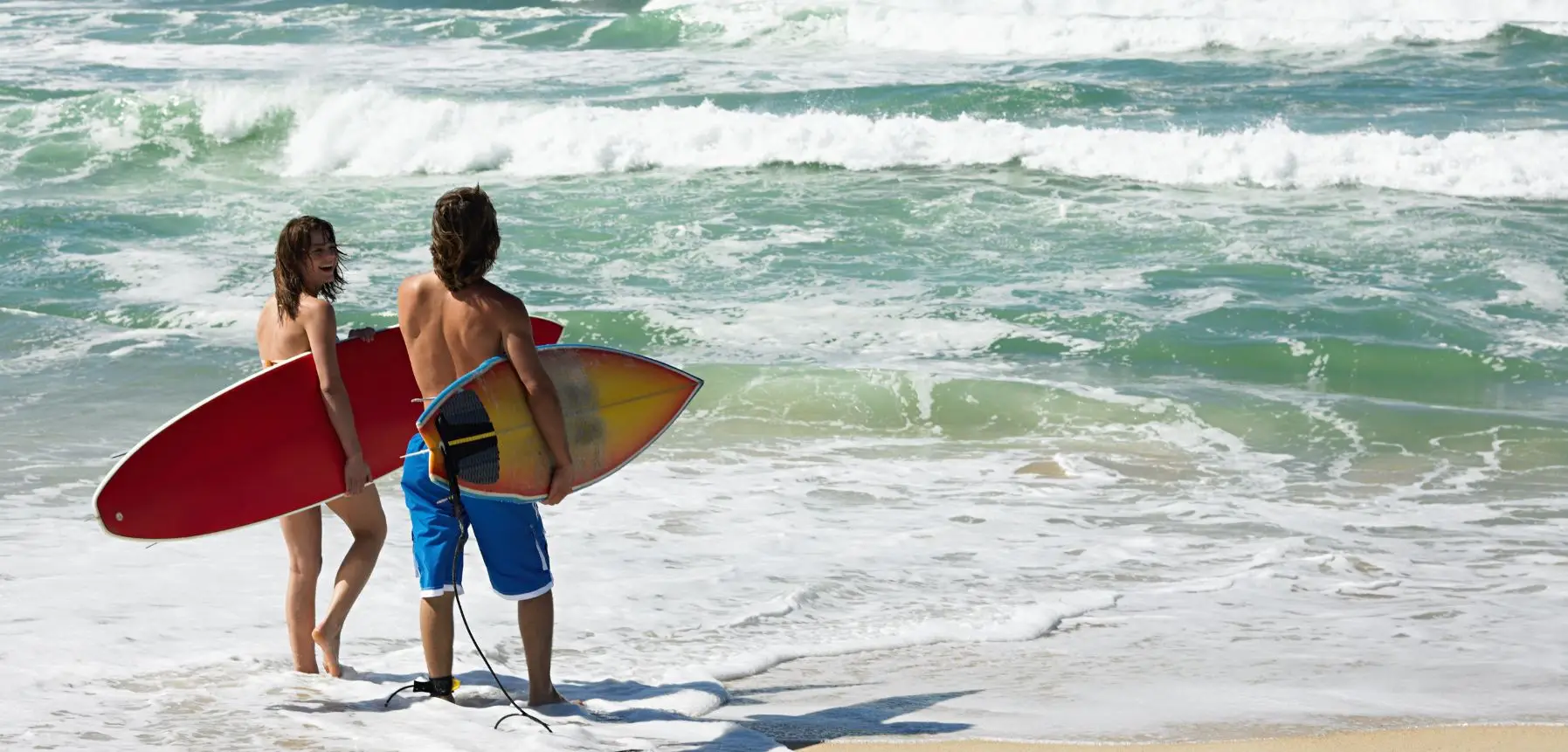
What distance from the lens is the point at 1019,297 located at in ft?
34.1

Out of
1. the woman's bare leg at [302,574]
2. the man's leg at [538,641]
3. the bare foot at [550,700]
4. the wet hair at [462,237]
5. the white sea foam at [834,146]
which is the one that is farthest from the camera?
the white sea foam at [834,146]

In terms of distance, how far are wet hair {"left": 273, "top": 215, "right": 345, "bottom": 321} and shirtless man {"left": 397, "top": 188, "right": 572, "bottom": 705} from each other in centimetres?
35

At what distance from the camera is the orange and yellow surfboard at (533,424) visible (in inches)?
139

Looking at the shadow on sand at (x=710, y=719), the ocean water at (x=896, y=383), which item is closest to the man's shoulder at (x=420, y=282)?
the ocean water at (x=896, y=383)

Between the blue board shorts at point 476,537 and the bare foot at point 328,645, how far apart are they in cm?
57

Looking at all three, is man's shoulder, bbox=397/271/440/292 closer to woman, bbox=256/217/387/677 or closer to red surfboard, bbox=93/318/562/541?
woman, bbox=256/217/387/677

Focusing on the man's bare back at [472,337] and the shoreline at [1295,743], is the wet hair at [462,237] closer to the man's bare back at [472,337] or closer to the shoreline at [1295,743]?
the man's bare back at [472,337]

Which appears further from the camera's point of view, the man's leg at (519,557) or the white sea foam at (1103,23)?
the white sea foam at (1103,23)

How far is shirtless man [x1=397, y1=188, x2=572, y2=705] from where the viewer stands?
3475 mm

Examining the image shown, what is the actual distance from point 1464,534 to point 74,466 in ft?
19.2

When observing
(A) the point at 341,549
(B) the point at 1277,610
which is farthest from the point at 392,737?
(B) the point at 1277,610

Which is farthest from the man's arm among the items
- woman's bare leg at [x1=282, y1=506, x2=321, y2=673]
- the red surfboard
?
woman's bare leg at [x1=282, y1=506, x2=321, y2=673]

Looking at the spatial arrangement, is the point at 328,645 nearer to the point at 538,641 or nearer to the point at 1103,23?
the point at 538,641

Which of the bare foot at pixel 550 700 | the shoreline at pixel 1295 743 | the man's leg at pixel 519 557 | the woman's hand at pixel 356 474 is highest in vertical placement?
the woman's hand at pixel 356 474
